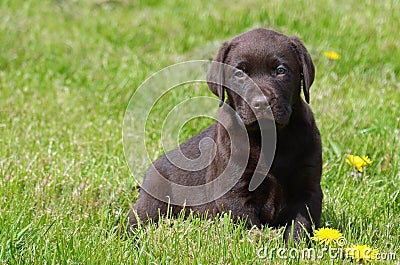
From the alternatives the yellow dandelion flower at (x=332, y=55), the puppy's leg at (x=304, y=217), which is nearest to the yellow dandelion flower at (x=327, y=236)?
the puppy's leg at (x=304, y=217)

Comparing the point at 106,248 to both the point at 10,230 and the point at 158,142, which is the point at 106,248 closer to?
the point at 10,230

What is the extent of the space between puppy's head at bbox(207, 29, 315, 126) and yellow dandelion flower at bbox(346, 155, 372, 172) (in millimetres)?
1038

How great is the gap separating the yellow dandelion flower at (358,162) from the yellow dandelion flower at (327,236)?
1.22 meters

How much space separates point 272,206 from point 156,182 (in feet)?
2.84

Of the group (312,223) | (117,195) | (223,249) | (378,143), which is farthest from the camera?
(378,143)

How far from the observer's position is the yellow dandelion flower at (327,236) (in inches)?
153

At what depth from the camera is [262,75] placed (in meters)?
Answer: 4.13

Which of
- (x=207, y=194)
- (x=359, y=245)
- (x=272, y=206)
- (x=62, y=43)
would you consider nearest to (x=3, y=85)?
(x=62, y=43)

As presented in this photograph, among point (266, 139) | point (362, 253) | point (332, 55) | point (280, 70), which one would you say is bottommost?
point (362, 253)

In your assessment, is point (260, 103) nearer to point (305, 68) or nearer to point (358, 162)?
point (305, 68)

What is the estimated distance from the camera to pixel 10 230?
3.90 metres

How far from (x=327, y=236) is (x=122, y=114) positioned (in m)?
2.89

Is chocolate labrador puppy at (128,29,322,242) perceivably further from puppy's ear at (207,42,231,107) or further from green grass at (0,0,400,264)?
green grass at (0,0,400,264)

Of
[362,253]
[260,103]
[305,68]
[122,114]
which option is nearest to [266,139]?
[260,103]
